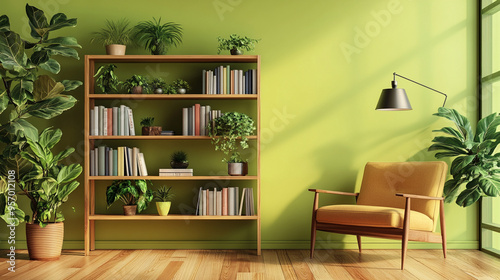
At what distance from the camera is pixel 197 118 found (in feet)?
16.7

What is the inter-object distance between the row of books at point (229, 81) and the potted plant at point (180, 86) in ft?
0.71

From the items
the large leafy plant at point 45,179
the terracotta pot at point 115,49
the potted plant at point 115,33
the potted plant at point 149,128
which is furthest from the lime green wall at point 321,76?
the potted plant at point 149,128

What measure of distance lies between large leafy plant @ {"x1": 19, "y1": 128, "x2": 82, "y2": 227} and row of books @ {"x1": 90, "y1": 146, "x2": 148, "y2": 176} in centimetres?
21

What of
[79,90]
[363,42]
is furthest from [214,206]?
[363,42]

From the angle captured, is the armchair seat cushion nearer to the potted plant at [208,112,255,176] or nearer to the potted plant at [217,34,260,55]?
the potted plant at [208,112,255,176]

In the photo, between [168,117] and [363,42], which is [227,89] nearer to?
[168,117]

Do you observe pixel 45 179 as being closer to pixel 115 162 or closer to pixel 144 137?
pixel 115 162

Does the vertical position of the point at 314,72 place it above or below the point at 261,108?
above

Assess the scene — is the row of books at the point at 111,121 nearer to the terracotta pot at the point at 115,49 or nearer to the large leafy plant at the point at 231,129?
the terracotta pot at the point at 115,49

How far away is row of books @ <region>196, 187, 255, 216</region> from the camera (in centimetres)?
503

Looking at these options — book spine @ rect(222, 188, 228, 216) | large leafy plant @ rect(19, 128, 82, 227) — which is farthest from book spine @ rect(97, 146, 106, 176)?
book spine @ rect(222, 188, 228, 216)

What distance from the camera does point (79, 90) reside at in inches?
213

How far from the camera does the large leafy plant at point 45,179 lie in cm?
473

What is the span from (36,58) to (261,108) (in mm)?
2153
